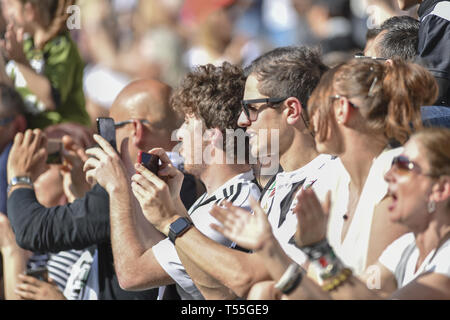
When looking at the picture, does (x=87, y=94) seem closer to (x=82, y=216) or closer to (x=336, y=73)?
(x=82, y=216)

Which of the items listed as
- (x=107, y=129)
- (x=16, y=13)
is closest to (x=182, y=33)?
(x=16, y=13)

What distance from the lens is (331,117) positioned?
2.82 meters

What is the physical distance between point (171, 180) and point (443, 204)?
4.83ft

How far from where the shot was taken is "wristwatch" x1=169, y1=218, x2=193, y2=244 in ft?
10.1

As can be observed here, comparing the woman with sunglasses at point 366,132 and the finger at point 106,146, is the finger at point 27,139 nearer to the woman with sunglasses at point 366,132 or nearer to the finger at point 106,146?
the finger at point 106,146

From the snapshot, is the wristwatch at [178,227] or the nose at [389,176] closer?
the nose at [389,176]

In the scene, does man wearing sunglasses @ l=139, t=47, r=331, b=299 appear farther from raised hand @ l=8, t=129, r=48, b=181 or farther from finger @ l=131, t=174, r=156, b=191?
raised hand @ l=8, t=129, r=48, b=181

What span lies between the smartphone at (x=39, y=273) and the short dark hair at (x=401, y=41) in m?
2.10

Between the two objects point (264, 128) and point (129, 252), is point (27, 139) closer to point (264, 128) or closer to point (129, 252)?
point (129, 252)

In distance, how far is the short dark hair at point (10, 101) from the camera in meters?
5.41

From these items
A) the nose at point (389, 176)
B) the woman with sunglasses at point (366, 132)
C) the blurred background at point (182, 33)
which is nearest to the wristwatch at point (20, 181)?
the woman with sunglasses at point (366, 132)

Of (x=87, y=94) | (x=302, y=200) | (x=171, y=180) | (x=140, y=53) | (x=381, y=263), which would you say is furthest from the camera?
(x=140, y=53)

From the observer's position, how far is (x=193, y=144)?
150 inches

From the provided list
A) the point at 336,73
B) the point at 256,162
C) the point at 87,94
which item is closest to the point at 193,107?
the point at 256,162
